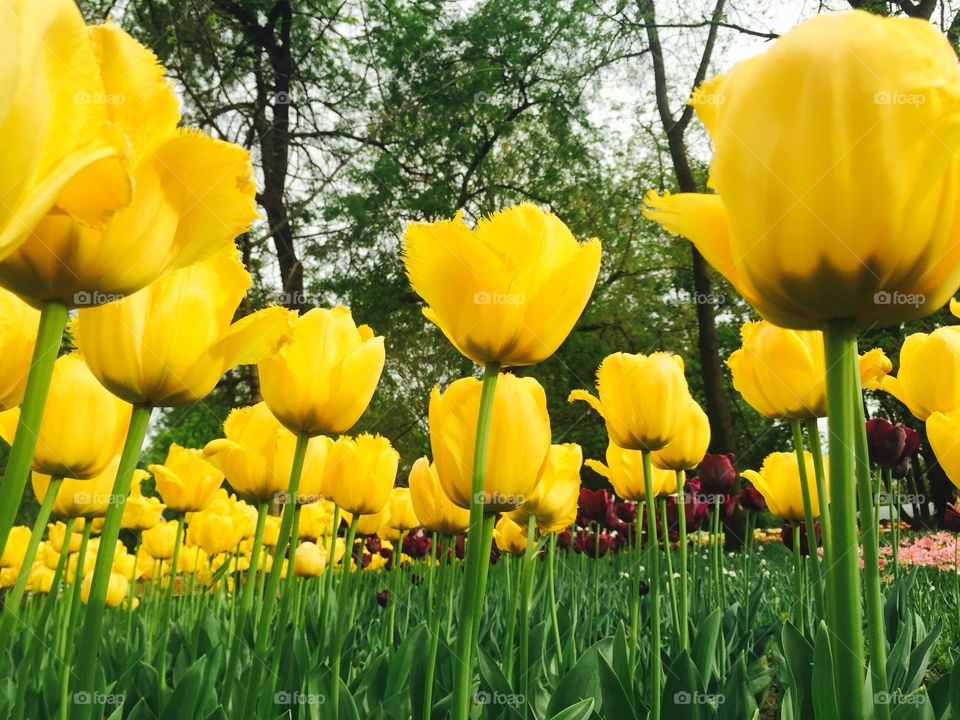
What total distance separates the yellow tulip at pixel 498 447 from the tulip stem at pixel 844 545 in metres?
0.68

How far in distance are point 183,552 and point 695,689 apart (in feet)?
9.90

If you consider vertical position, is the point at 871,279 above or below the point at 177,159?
below

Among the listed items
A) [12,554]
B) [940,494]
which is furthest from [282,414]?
[940,494]

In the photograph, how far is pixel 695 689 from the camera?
1326 millimetres

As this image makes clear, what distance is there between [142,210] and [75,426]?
60cm

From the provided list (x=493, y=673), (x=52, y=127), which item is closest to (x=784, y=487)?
(x=493, y=673)

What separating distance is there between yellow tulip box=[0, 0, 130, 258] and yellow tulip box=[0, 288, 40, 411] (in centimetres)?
36

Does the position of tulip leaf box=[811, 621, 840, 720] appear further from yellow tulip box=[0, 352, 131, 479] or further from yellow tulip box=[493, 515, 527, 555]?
yellow tulip box=[493, 515, 527, 555]

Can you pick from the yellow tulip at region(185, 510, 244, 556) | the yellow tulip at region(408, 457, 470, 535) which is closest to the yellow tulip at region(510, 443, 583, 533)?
the yellow tulip at region(408, 457, 470, 535)

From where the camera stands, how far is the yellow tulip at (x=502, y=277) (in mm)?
1024

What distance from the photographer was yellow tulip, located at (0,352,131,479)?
3.42 feet

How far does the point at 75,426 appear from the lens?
1061mm

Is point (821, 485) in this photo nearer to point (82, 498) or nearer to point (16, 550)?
point (82, 498)

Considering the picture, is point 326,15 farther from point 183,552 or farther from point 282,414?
point 282,414
